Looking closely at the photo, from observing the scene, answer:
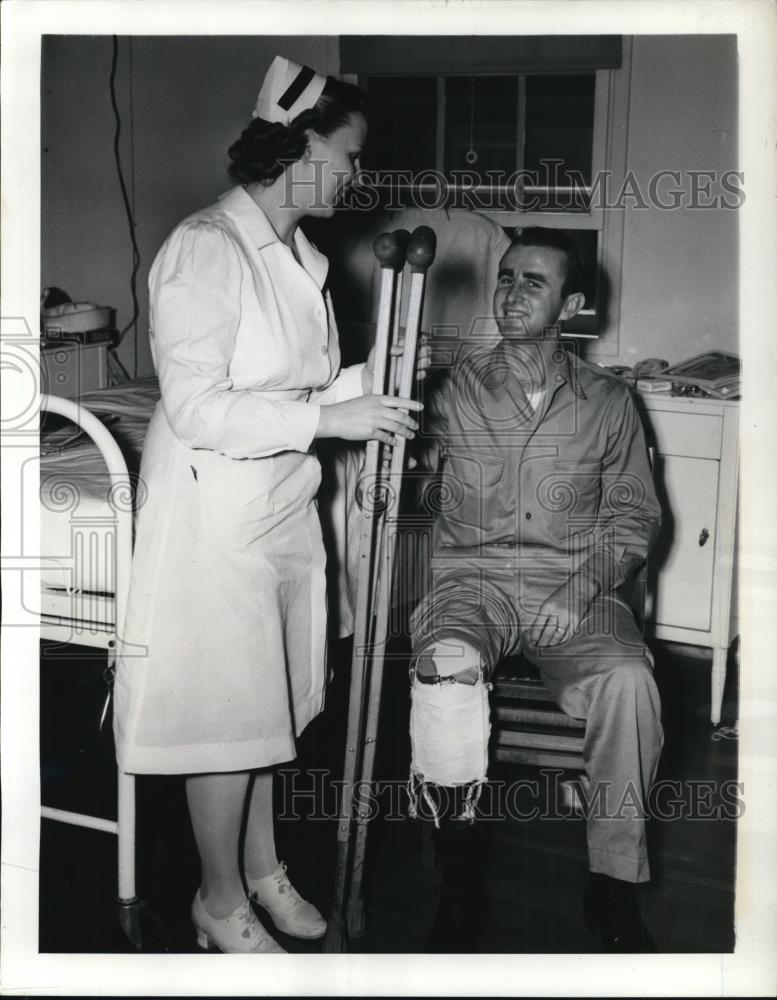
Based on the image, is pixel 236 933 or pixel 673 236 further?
pixel 673 236

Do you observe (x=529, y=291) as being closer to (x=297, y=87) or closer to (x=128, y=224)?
(x=297, y=87)

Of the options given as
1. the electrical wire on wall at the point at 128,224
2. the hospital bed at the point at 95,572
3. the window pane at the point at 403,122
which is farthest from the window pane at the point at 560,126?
the hospital bed at the point at 95,572

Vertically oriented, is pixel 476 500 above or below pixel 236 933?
above

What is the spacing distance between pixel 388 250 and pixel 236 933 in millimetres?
1422

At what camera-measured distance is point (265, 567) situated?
2.15 meters

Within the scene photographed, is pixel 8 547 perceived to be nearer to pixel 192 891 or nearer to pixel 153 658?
pixel 153 658

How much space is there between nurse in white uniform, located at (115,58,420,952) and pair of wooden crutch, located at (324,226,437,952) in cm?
10

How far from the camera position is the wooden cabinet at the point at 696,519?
10.8 ft

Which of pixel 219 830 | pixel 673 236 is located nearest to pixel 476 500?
pixel 219 830

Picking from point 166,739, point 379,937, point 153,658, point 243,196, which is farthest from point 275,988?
point 243,196

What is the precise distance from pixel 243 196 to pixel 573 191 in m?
2.00

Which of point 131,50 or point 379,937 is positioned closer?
point 379,937

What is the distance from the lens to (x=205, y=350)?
1980mm

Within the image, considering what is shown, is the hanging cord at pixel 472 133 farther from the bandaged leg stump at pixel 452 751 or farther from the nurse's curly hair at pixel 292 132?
the bandaged leg stump at pixel 452 751
